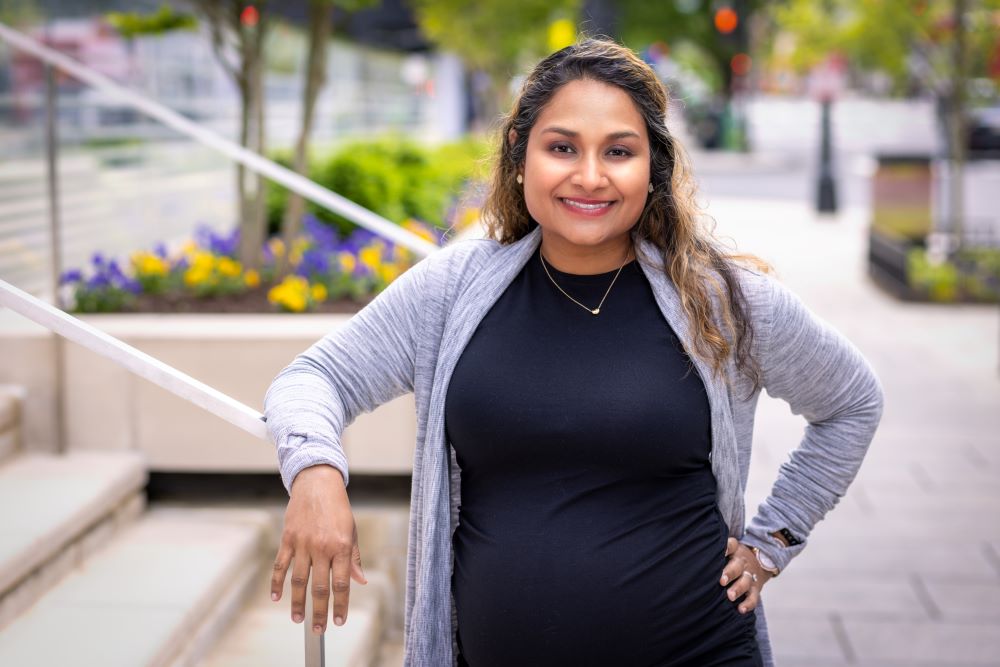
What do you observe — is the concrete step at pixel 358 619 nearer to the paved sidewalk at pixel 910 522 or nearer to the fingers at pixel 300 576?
the fingers at pixel 300 576

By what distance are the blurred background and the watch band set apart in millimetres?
660

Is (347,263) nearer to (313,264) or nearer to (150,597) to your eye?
(313,264)

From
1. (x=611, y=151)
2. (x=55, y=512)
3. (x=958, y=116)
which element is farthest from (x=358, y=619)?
(x=958, y=116)

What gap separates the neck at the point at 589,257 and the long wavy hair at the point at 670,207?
0.05 metres

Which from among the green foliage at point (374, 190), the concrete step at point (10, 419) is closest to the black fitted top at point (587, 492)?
the concrete step at point (10, 419)

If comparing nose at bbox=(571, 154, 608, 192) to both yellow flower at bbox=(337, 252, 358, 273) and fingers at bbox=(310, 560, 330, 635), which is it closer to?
fingers at bbox=(310, 560, 330, 635)

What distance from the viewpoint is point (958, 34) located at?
12.0 m

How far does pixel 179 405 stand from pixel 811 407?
2.60m

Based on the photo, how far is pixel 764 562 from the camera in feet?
7.82

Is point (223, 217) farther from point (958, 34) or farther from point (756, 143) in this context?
point (756, 143)

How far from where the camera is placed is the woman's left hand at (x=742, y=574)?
227cm

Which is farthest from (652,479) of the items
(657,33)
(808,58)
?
(657,33)

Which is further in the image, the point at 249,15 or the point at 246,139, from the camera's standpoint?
the point at 249,15

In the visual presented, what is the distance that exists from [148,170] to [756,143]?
3249 centimetres
